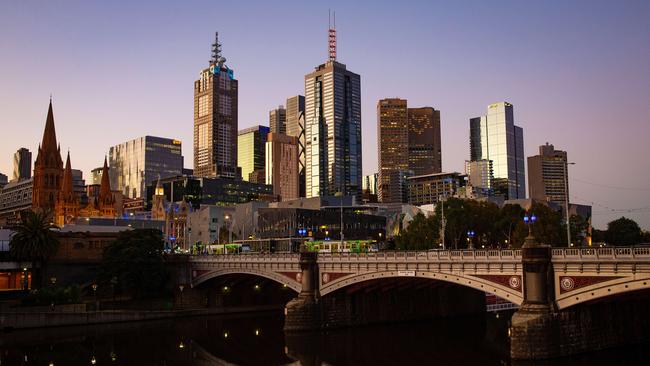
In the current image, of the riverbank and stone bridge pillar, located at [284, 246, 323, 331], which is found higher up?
stone bridge pillar, located at [284, 246, 323, 331]

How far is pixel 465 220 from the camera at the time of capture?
379ft

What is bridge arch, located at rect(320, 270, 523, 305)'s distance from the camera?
53.8 meters

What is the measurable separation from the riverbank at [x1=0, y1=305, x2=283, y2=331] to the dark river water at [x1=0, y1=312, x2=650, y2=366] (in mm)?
2116

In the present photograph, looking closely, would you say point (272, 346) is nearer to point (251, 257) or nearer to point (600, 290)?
point (251, 257)

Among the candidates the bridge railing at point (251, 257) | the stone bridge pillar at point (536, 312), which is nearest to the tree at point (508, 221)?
the bridge railing at point (251, 257)

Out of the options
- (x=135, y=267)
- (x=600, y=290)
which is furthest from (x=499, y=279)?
(x=135, y=267)

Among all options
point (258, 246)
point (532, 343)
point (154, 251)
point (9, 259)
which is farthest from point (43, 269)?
point (532, 343)

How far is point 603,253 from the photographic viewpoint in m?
47.5

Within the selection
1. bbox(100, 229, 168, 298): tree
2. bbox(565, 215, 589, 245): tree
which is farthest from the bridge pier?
bbox(565, 215, 589, 245): tree

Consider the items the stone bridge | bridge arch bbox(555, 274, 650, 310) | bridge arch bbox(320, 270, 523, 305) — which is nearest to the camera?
bridge arch bbox(555, 274, 650, 310)

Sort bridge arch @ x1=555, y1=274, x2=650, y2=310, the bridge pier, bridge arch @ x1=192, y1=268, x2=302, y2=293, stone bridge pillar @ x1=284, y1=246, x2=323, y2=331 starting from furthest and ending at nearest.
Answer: bridge arch @ x1=192, y1=268, x2=302, y2=293
stone bridge pillar @ x1=284, y1=246, x2=323, y2=331
the bridge pier
bridge arch @ x1=555, y1=274, x2=650, y2=310

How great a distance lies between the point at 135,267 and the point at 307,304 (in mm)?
→ 36246

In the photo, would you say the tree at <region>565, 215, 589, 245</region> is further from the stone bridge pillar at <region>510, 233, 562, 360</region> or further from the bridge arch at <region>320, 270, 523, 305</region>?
the stone bridge pillar at <region>510, 233, 562, 360</region>

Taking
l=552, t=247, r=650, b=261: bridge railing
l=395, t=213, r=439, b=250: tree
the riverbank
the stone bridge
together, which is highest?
l=395, t=213, r=439, b=250: tree
